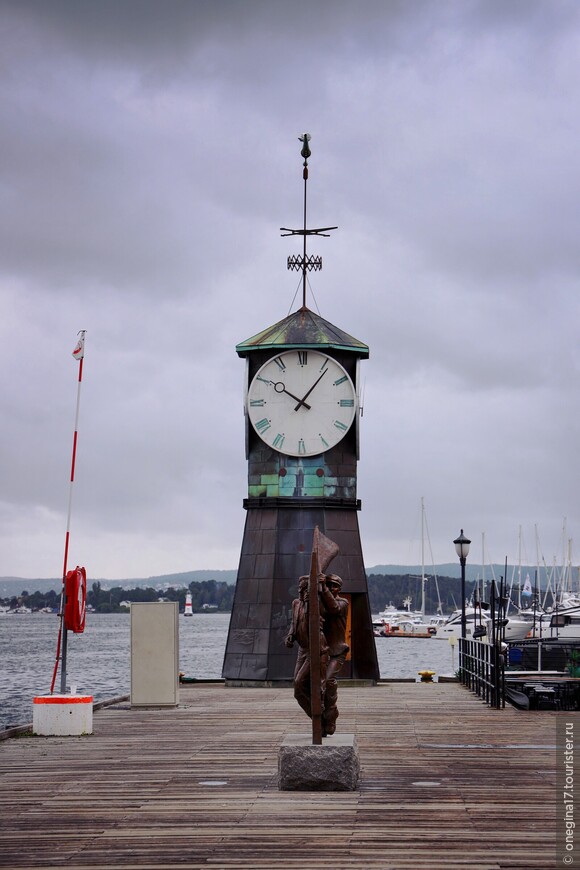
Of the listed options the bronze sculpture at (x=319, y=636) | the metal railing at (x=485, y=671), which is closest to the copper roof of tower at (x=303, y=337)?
the metal railing at (x=485, y=671)

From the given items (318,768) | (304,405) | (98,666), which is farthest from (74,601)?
(98,666)

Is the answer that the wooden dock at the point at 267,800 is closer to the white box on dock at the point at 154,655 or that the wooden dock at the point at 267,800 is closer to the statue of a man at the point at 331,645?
the statue of a man at the point at 331,645

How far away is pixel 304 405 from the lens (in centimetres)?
2911

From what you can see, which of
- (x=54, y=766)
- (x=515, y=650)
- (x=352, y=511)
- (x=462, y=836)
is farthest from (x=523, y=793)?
(x=515, y=650)

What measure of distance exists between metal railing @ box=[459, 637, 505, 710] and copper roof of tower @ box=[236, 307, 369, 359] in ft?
24.1

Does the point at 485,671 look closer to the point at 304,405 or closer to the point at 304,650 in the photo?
the point at 304,405

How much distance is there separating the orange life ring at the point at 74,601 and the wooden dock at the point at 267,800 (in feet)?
5.85

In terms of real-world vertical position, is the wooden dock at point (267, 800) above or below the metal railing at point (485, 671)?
below

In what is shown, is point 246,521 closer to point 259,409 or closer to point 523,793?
point 259,409

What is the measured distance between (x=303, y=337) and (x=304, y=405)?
1643mm

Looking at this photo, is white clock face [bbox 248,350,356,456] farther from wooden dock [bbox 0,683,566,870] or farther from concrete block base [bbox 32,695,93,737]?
concrete block base [bbox 32,695,93,737]

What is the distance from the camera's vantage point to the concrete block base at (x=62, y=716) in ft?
61.1

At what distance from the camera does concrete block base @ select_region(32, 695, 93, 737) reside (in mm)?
18609

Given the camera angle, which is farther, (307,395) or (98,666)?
(98,666)
